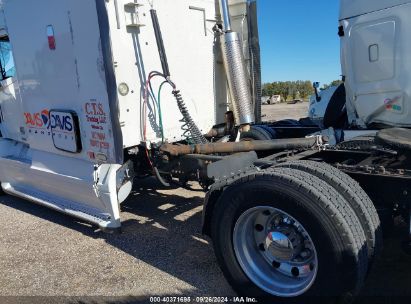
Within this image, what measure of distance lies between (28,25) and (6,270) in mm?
2726

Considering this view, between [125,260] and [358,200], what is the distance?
2.33 m

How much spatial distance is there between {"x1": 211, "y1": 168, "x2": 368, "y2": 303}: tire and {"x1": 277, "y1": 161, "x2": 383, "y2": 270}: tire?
0.21ft

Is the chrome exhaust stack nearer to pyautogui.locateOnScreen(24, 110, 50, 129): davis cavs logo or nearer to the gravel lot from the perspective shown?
the gravel lot

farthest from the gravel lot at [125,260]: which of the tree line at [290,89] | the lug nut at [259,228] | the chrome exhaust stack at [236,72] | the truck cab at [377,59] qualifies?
the tree line at [290,89]

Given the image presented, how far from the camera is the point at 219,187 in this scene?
3.16 m

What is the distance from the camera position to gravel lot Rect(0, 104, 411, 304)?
336cm

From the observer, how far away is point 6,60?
536cm

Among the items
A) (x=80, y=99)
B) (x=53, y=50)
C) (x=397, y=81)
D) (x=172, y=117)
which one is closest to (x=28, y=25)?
(x=53, y=50)

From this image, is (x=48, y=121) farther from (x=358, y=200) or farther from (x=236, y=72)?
(x=358, y=200)

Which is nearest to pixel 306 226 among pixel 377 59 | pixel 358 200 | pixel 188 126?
pixel 358 200

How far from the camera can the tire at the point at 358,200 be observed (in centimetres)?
272

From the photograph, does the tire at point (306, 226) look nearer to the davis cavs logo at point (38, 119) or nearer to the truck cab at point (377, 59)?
the truck cab at point (377, 59)

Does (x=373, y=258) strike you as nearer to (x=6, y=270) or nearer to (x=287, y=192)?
(x=287, y=192)

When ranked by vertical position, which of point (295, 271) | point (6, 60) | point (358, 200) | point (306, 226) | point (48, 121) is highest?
point (6, 60)
